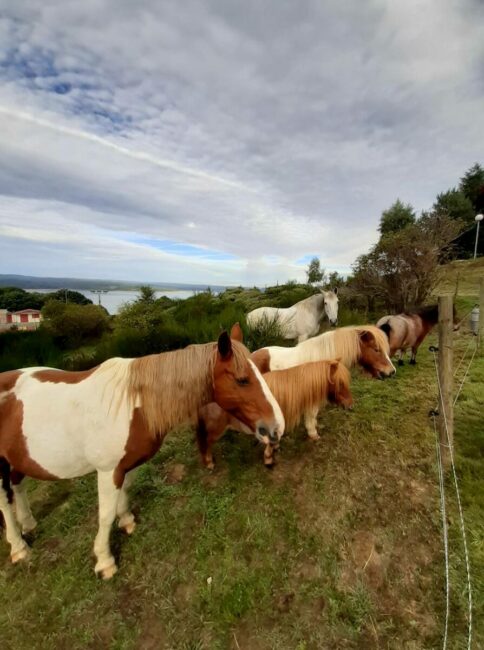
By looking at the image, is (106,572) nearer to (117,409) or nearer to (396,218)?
(117,409)

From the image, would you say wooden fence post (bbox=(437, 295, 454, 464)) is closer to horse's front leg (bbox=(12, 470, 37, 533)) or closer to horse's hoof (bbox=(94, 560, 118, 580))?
horse's hoof (bbox=(94, 560, 118, 580))

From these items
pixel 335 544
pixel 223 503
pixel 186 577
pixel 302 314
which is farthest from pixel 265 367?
pixel 302 314

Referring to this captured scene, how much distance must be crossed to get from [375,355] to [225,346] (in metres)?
2.64

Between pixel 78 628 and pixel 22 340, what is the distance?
14.2 feet

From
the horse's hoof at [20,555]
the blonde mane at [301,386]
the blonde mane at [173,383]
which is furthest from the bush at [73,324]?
the blonde mane at [301,386]

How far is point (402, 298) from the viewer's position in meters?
9.87

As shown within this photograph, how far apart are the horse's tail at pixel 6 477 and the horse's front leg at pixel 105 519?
875mm

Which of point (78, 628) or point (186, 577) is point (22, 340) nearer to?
point (78, 628)

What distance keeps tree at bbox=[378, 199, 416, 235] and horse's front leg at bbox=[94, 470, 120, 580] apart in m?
23.2

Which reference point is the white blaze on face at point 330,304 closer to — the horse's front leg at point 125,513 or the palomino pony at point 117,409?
the palomino pony at point 117,409

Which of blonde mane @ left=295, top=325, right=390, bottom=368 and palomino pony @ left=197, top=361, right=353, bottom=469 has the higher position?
blonde mane @ left=295, top=325, right=390, bottom=368

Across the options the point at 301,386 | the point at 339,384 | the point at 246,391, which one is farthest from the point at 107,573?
the point at 339,384

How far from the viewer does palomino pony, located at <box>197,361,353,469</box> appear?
2928 mm

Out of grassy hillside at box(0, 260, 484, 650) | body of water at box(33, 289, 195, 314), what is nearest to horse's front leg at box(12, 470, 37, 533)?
grassy hillside at box(0, 260, 484, 650)
